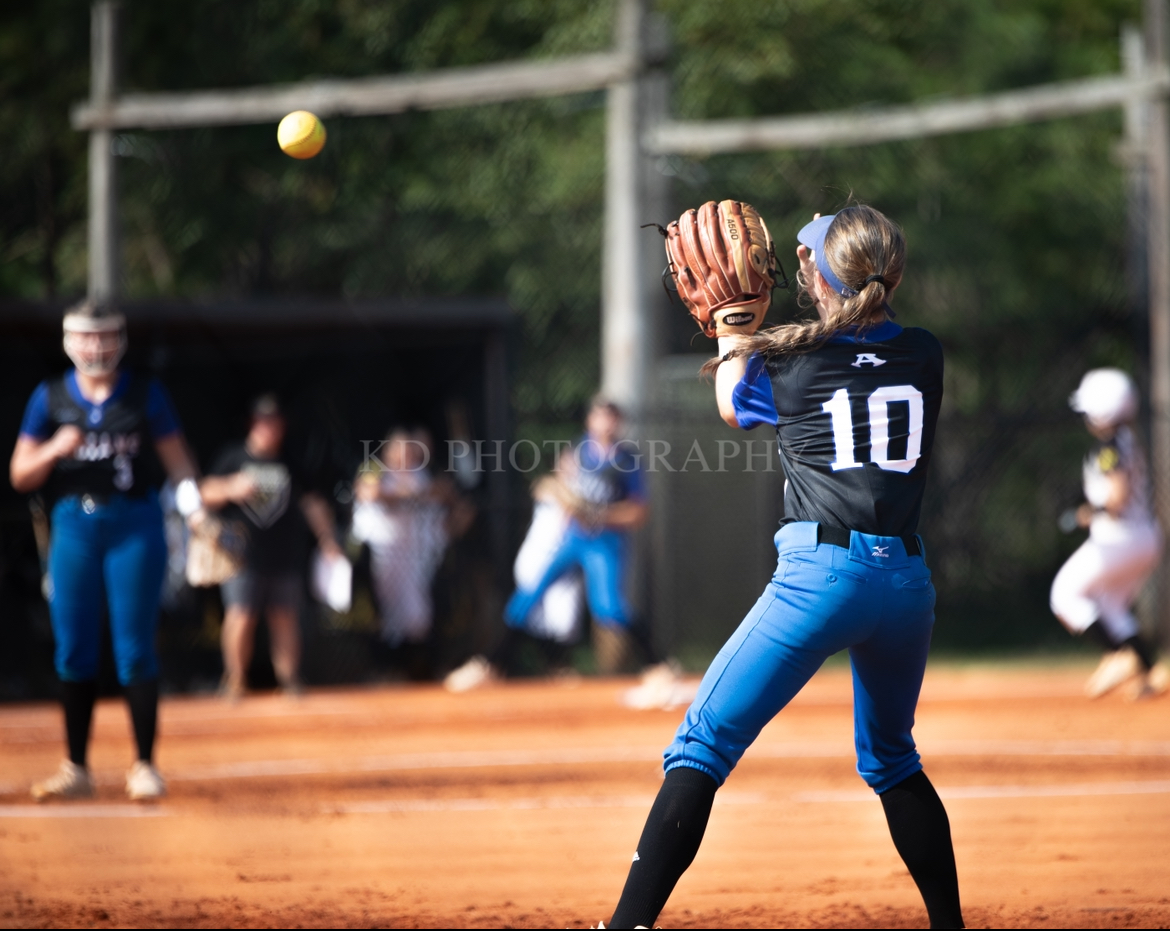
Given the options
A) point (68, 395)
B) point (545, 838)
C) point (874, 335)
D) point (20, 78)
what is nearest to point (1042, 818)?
point (545, 838)

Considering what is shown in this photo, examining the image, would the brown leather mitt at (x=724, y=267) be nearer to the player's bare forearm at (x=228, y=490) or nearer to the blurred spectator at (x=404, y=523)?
the player's bare forearm at (x=228, y=490)

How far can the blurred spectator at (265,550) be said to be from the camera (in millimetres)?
11547

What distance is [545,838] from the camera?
6137 millimetres

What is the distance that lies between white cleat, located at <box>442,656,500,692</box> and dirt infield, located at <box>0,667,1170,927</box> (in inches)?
72.5

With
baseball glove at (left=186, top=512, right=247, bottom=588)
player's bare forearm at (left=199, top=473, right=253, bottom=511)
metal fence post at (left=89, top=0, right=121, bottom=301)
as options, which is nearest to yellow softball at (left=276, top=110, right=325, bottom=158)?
baseball glove at (left=186, top=512, right=247, bottom=588)

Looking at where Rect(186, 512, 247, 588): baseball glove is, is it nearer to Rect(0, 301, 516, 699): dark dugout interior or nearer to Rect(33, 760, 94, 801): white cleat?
Rect(33, 760, 94, 801): white cleat

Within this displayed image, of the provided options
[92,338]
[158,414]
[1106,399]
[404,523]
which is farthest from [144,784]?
[1106,399]

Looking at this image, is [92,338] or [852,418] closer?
[852,418]

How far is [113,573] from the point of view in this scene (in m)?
6.76

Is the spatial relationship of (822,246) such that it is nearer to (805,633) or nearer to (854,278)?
(854,278)

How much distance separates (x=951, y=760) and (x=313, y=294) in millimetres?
14377

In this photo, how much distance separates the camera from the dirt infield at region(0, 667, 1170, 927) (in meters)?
4.94

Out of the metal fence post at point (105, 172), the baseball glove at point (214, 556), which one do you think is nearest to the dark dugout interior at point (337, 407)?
the metal fence post at point (105, 172)

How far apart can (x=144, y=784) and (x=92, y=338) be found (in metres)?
2.22
